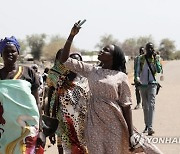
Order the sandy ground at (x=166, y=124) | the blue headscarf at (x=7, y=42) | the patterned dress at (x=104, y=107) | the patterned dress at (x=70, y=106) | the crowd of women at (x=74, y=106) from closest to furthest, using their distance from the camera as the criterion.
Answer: the crowd of women at (x=74, y=106) < the blue headscarf at (x=7, y=42) < the patterned dress at (x=104, y=107) < the patterned dress at (x=70, y=106) < the sandy ground at (x=166, y=124)

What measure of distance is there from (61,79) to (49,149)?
→ 9.89 feet

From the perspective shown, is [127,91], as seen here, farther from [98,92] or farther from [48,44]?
[48,44]

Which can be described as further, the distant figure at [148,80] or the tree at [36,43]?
the tree at [36,43]

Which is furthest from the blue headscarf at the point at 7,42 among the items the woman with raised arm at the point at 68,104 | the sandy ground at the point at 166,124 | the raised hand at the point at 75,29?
the sandy ground at the point at 166,124

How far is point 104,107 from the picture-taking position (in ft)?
18.0

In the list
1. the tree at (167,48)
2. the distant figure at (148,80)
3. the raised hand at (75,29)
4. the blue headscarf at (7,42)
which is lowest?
the tree at (167,48)

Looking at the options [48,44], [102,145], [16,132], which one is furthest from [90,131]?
[48,44]

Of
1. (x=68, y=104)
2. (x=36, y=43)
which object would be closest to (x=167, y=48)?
(x=36, y=43)

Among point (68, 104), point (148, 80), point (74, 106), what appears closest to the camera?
point (74, 106)

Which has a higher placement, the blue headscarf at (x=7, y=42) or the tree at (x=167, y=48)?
the blue headscarf at (x=7, y=42)

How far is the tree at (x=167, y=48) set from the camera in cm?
13212

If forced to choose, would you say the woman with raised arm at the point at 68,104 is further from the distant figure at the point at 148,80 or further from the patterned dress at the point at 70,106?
the distant figure at the point at 148,80

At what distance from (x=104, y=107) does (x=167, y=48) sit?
133076 mm

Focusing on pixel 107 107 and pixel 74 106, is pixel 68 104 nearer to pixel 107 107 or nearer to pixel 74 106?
pixel 74 106
